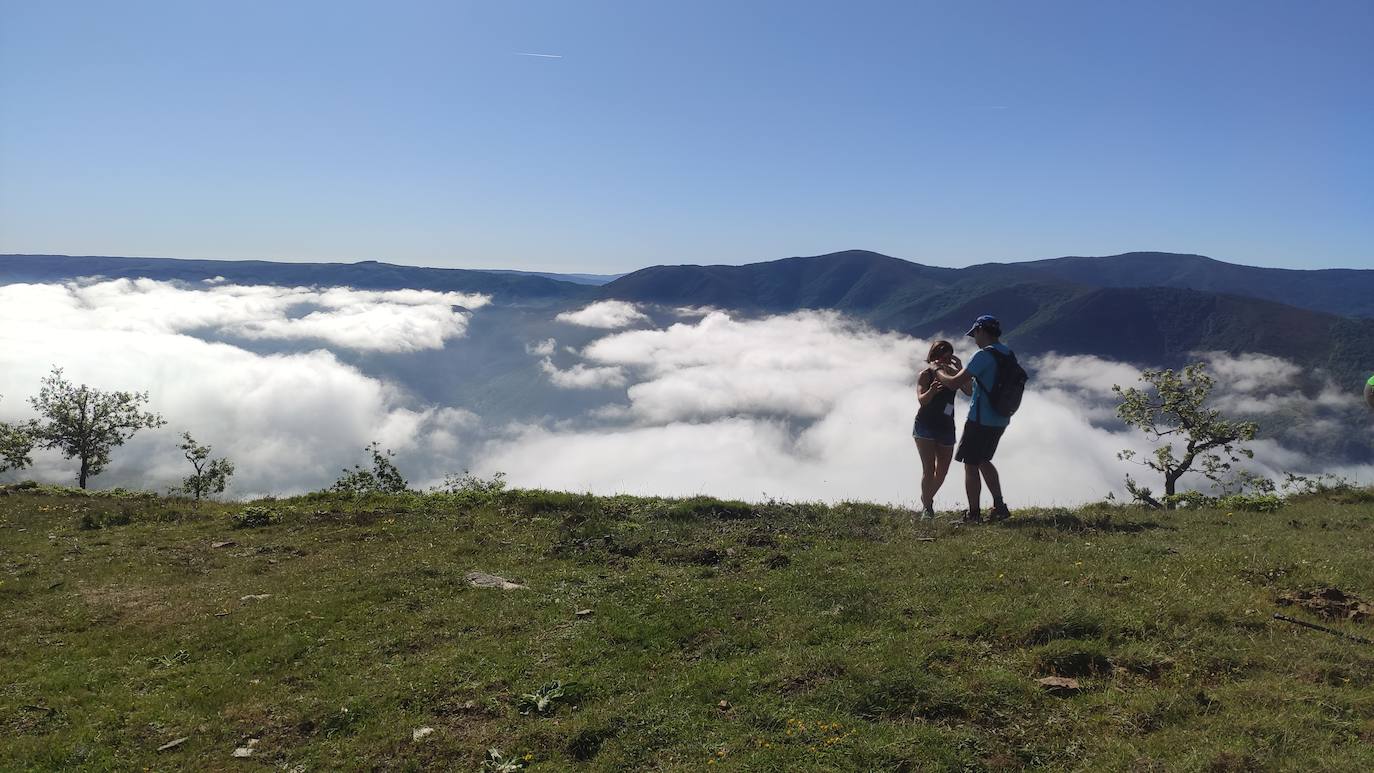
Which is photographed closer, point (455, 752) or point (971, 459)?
point (455, 752)

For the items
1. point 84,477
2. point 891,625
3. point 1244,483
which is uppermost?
point 891,625

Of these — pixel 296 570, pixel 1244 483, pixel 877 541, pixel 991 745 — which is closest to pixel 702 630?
pixel 991 745

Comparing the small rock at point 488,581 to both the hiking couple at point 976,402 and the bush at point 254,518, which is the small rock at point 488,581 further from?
the hiking couple at point 976,402

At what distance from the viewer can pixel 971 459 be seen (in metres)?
12.0

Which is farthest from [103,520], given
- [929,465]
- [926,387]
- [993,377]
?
[993,377]

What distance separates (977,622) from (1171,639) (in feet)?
5.88

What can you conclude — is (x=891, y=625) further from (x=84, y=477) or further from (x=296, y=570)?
(x=84, y=477)

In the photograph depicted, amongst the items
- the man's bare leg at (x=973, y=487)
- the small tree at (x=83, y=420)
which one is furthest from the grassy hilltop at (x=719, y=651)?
the small tree at (x=83, y=420)

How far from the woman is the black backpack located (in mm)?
1188

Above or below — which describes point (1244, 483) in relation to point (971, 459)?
below

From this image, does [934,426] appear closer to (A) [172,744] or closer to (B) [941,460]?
(B) [941,460]

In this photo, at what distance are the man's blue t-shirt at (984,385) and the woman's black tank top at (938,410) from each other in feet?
3.07

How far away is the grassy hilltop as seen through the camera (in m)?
5.44

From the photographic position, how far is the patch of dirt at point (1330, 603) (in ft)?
22.3
